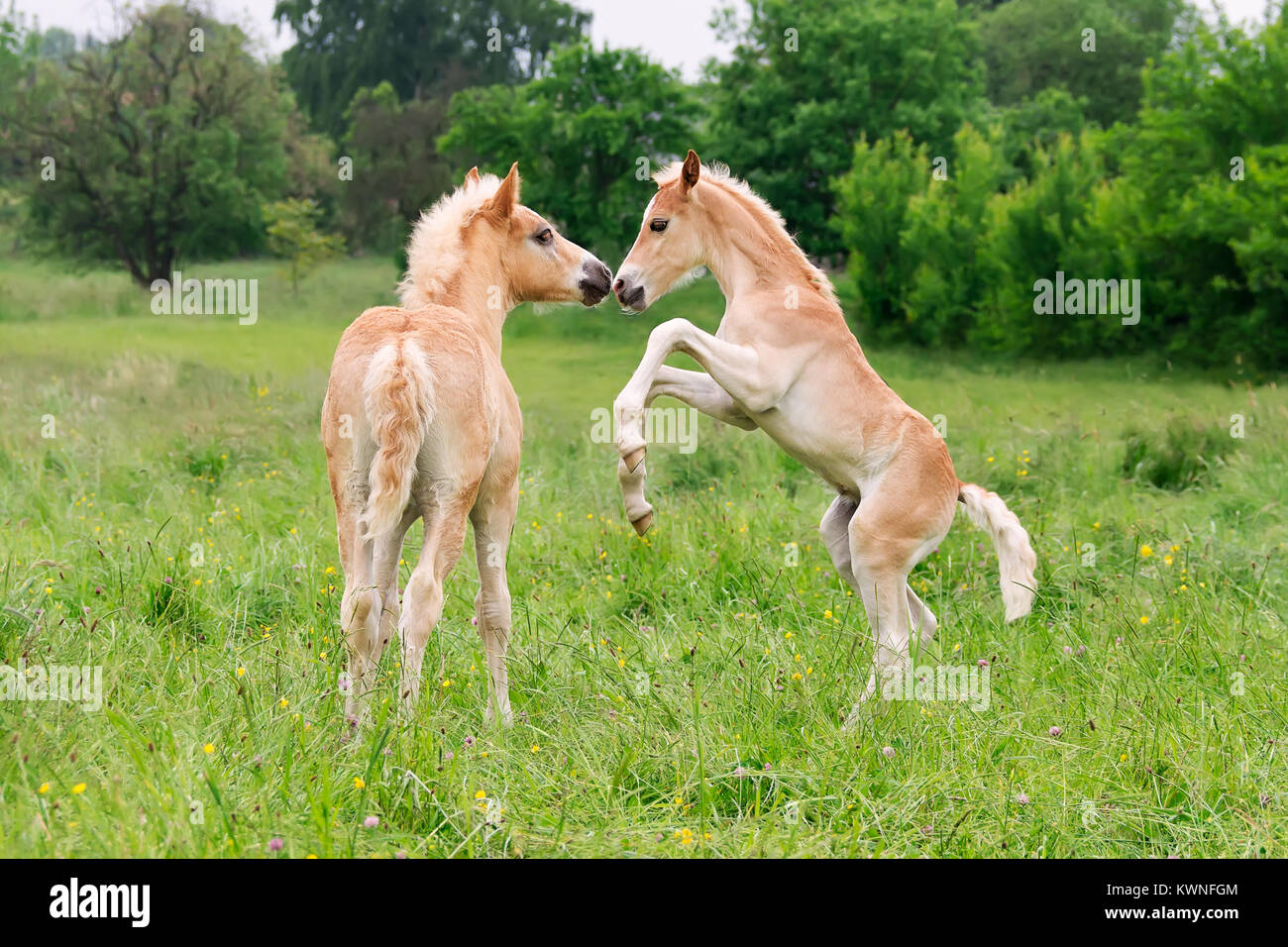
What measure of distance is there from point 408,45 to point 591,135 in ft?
78.1

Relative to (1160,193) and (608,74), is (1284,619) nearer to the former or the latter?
(1160,193)

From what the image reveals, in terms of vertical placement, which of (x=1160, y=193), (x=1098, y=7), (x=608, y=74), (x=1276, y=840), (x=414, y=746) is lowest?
(x=1276, y=840)

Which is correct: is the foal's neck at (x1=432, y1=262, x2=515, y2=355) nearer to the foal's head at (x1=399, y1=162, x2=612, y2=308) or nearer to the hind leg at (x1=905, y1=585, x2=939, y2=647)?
the foal's head at (x1=399, y1=162, x2=612, y2=308)

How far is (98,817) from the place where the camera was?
2.99m

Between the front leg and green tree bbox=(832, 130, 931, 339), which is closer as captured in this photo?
the front leg

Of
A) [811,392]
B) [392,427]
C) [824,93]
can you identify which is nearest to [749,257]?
[811,392]

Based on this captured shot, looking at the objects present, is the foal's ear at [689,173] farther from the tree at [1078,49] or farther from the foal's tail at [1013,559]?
the tree at [1078,49]

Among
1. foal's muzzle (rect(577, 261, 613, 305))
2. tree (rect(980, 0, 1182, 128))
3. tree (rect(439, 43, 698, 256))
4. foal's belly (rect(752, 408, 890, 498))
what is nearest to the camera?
foal's belly (rect(752, 408, 890, 498))

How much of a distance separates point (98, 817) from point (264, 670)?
1227 mm

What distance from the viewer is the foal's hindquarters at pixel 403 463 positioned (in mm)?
3912

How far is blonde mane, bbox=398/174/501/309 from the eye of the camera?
4871 mm

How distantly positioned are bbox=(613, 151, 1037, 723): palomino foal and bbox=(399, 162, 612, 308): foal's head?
0.36 meters

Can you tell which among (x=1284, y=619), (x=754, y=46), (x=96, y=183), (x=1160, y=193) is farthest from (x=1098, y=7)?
(x=1284, y=619)

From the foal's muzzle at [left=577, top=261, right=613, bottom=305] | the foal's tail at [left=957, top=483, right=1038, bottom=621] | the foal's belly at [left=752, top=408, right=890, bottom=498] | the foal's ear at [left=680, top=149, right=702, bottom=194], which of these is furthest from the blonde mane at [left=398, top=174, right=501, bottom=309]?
the foal's tail at [left=957, top=483, right=1038, bottom=621]
